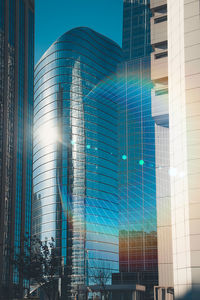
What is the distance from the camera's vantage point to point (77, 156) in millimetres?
151750

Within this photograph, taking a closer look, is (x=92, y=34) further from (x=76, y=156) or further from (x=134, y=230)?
(x=134, y=230)

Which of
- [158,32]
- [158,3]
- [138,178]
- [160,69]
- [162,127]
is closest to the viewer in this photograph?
[160,69]

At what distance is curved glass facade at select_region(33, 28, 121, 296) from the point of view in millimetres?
145375

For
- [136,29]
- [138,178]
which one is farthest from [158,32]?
[136,29]

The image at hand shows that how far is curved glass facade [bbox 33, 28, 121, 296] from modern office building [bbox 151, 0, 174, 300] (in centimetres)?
6924

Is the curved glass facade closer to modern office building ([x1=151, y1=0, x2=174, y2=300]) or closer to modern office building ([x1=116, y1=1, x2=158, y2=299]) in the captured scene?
modern office building ([x1=116, y1=1, x2=158, y2=299])

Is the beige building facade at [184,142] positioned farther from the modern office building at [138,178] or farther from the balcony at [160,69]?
the modern office building at [138,178]

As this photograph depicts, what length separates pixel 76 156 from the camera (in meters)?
152

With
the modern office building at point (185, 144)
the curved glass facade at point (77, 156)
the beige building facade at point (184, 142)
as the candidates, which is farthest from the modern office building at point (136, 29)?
the modern office building at point (185, 144)

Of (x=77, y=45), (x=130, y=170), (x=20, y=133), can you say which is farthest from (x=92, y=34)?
(x=130, y=170)

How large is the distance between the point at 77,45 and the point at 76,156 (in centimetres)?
3938

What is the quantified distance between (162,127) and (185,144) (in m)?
44.0

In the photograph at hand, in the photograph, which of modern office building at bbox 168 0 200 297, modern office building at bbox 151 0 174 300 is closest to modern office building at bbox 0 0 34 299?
modern office building at bbox 151 0 174 300

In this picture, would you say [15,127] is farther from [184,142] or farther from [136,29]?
[184,142]
